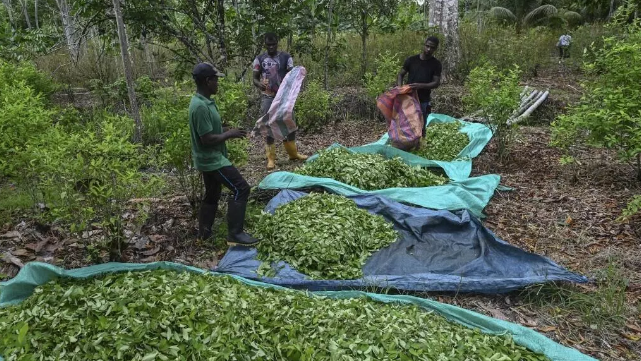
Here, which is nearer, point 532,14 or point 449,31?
point 449,31

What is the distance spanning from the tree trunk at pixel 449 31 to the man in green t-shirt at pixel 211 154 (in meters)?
7.17

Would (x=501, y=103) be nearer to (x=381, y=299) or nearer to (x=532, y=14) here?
(x=381, y=299)

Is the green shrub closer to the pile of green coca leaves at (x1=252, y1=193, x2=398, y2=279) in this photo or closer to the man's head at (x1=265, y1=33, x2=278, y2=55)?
the pile of green coca leaves at (x1=252, y1=193, x2=398, y2=279)

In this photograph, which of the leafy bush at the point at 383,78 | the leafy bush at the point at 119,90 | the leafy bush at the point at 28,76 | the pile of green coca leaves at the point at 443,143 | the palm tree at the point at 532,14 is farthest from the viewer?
the palm tree at the point at 532,14

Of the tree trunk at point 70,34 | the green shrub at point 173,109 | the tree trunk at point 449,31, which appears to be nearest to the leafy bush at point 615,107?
the green shrub at point 173,109

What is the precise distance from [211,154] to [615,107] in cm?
403

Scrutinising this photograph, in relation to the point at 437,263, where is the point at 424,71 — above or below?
above

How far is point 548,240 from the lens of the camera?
3.89 metres

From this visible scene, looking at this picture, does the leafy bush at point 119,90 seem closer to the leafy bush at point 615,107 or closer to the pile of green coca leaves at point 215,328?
the pile of green coca leaves at point 215,328

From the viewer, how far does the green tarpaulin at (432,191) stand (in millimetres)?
4246


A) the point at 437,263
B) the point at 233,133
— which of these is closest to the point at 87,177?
the point at 233,133

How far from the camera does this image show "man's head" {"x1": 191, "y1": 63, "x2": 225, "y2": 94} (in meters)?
3.24

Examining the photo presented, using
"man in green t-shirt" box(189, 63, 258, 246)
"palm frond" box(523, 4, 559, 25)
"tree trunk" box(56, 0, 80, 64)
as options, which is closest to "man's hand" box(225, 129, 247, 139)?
"man in green t-shirt" box(189, 63, 258, 246)

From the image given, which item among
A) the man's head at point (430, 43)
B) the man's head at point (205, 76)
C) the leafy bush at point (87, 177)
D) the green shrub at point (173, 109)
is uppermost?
the man's head at point (430, 43)
